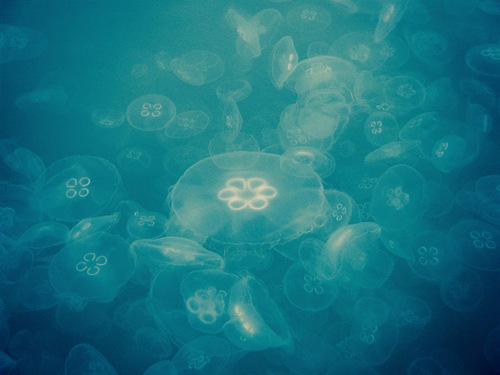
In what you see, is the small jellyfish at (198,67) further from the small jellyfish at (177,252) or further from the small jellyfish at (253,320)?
the small jellyfish at (253,320)

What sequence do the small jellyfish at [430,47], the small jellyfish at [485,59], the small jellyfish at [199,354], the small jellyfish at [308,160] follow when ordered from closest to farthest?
the small jellyfish at [199,354], the small jellyfish at [308,160], the small jellyfish at [485,59], the small jellyfish at [430,47]

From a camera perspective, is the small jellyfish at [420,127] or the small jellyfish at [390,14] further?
the small jellyfish at [420,127]

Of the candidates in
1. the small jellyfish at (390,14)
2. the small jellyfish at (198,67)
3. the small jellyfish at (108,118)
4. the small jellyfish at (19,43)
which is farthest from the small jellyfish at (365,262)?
the small jellyfish at (19,43)

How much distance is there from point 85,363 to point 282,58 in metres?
4.74

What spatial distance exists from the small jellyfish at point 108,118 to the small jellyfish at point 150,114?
0.24 m

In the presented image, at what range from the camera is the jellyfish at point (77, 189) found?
13.5 ft

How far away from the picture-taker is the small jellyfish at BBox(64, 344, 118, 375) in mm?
3398

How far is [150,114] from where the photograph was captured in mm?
4848

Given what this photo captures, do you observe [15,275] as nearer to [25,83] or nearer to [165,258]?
[165,258]

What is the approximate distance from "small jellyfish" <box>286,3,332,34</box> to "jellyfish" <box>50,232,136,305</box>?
178 inches

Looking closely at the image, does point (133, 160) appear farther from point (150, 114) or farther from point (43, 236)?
point (43, 236)

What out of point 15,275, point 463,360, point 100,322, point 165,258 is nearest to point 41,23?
point 15,275

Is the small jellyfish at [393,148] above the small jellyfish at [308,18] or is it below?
below

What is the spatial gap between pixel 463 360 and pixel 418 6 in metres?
5.76
